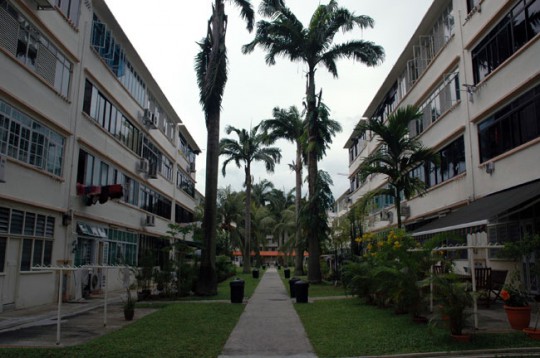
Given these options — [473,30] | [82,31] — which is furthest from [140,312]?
[473,30]

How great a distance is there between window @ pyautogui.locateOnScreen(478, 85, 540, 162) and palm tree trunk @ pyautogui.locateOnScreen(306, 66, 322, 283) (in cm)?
876

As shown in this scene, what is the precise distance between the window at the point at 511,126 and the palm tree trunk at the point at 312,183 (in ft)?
28.7

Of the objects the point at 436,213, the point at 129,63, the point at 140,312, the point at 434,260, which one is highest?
the point at 129,63

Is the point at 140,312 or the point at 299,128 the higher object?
the point at 299,128

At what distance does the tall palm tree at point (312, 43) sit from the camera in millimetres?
24688

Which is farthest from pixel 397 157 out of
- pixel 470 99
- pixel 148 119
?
pixel 148 119

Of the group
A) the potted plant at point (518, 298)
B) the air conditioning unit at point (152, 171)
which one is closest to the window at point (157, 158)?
the air conditioning unit at point (152, 171)

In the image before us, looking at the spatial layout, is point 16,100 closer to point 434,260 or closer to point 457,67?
point 434,260

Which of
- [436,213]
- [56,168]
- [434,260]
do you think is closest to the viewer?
[434,260]

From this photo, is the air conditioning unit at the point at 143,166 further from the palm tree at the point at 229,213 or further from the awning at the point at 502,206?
the palm tree at the point at 229,213

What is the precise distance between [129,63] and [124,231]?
32.0 feet

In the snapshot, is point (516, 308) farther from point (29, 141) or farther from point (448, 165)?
point (29, 141)

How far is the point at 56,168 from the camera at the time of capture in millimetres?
18047

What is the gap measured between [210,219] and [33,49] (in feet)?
30.1
